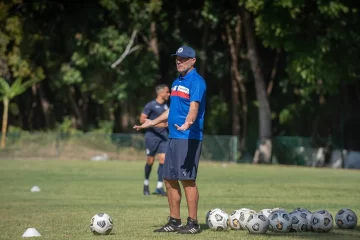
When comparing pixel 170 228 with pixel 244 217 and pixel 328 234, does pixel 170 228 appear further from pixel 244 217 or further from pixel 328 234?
pixel 328 234

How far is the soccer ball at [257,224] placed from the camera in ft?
40.6

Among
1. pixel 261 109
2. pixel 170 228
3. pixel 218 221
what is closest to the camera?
pixel 170 228

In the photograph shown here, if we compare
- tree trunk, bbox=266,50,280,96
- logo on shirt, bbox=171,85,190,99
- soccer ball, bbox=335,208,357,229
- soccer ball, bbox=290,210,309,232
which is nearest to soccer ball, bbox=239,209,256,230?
soccer ball, bbox=290,210,309,232

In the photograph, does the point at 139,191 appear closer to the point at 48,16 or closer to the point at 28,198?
the point at 28,198

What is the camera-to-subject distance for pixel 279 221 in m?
12.6

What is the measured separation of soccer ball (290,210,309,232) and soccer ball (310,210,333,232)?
0.10m

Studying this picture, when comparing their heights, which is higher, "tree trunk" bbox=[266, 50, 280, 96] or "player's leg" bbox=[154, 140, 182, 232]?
"tree trunk" bbox=[266, 50, 280, 96]

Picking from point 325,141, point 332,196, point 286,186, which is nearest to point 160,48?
point 325,141

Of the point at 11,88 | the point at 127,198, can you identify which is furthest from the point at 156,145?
the point at 11,88

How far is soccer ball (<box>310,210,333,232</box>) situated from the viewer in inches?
498

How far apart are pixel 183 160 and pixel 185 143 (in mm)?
238

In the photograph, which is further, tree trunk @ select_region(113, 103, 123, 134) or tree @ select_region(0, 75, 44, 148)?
tree trunk @ select_region(113, 103, 123, 134)

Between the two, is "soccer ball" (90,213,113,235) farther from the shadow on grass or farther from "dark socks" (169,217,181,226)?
the shadow on grass

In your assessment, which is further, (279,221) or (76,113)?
(76,113)
